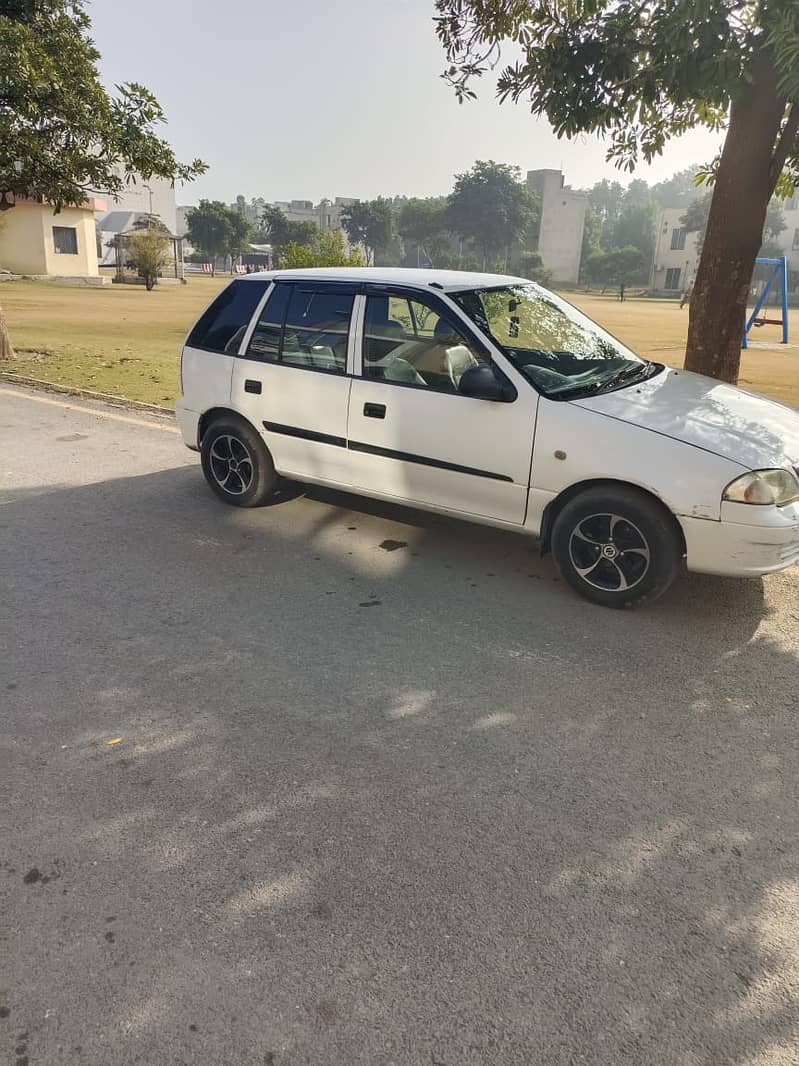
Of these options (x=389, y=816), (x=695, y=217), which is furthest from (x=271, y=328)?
(x=695, y=217)

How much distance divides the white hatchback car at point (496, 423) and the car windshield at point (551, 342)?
2 centimetres

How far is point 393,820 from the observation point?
2801 millimetres

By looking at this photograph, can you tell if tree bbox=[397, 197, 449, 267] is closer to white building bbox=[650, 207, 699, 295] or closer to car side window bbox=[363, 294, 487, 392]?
white building bbox=[650, 207, 699, 295]

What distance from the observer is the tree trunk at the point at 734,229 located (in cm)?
Result: 619

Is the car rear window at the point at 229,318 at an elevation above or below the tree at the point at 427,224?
below

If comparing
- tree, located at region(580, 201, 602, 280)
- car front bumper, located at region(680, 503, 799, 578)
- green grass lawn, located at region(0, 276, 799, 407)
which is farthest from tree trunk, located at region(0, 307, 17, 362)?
tree, located at region(580, 201, 602, 280)

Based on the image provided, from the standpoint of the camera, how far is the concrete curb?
9.16m

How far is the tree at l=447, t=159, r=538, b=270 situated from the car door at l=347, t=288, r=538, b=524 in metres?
116

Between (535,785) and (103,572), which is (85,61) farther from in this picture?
(535,785)

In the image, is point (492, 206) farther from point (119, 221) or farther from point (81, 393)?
point (81, 393)

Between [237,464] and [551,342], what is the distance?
245 centimetres

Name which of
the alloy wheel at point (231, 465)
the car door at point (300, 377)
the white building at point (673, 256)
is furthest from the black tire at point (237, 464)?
the white building at point (673, 256)

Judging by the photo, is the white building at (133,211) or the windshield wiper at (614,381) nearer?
the windshield wiper at (614,381)

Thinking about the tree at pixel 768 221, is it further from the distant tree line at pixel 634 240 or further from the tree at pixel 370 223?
the tree at pixel 370 223
